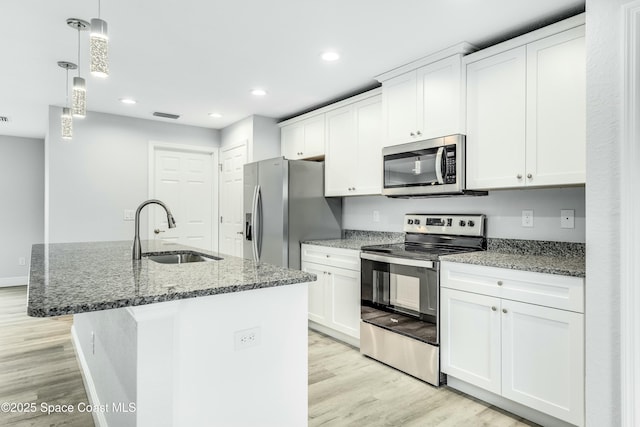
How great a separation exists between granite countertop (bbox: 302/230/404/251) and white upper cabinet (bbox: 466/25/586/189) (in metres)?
1.08

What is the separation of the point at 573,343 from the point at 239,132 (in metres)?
4.11

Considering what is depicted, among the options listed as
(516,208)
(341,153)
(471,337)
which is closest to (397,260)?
(471,337)

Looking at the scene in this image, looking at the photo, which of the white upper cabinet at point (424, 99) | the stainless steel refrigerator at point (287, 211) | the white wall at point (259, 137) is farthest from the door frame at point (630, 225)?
the white wall at point (259, 137)

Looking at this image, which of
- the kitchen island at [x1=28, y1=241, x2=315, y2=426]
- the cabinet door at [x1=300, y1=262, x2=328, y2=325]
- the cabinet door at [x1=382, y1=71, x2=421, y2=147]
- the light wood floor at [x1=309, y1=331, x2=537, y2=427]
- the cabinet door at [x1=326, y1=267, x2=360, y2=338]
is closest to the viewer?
the kitchen island at [x1=28, y1=241, x2=315, y2=426]

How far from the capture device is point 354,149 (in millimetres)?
3607

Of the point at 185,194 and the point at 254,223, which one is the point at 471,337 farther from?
the point at 185,194

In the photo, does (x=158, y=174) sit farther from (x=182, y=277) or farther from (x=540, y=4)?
(x=540, y=4)

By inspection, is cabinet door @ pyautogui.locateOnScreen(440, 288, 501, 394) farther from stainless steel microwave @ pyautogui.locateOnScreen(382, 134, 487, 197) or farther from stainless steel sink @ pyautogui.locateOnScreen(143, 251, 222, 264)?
stainless steel sink @ pyautogui.locateOnScreen(143, 251, 222, 264)


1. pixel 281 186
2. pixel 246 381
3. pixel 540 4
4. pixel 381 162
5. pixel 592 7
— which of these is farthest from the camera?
pixel 281 186

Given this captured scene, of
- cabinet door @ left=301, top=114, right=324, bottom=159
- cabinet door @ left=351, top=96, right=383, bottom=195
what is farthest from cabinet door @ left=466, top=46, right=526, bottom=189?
cabinet door @ left=301, top=114, right=324, bottom=159

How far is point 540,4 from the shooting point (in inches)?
84.0

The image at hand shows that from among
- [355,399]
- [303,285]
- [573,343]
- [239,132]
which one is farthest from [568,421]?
[239,132]

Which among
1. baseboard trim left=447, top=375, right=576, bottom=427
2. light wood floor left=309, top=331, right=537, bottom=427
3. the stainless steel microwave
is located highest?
the stainless steel microwave

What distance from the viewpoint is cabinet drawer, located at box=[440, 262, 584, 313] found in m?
1.88
